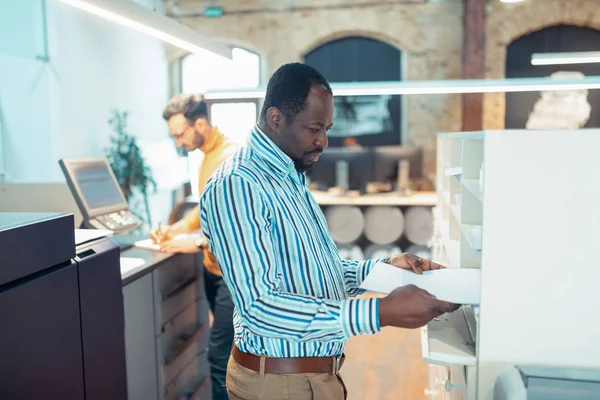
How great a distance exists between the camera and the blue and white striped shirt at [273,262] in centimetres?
117

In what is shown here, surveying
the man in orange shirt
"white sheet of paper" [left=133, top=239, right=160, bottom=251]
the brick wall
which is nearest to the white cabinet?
the man in orange shirt

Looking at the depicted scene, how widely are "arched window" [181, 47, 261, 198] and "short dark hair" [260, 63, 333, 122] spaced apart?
5226 millimetres

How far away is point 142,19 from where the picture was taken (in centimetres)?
201

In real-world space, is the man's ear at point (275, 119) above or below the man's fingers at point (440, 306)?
above

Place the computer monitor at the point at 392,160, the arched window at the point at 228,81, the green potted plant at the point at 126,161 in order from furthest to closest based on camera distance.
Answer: the arched window at the point at 228,81, the computer monitor at the point at 392,160, the green potted plant at the point at 126,161

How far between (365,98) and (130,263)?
14.8ft

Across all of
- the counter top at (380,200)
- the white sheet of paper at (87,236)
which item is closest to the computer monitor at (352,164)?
the counter top at (380,200)

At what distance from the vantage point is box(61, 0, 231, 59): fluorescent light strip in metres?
1.77

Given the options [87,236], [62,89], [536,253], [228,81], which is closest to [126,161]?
[62,89]

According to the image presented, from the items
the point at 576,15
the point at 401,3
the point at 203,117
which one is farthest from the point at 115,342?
the point at 576,15

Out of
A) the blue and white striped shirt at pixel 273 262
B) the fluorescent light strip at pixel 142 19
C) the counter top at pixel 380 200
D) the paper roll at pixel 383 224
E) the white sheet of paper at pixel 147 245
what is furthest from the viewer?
the paper roll at pixel 383 224

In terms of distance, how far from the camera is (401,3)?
610 cm

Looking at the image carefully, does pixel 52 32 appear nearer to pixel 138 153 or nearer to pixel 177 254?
pixel 138 153

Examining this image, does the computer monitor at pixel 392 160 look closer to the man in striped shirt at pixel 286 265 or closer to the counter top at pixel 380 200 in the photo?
the counter top at pixel 380 200
